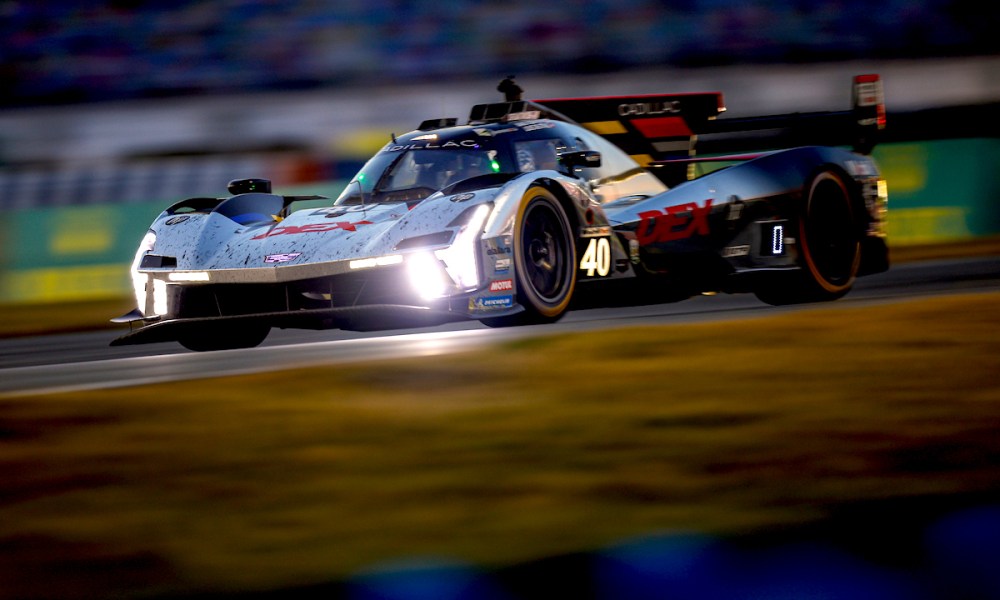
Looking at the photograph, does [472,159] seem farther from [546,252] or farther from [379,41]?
[379,41]

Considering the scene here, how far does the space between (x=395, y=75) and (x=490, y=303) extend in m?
9.85

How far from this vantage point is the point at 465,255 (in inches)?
275

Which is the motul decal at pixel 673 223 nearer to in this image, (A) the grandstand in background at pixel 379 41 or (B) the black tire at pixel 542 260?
(B) the black tire at pixel 542 260

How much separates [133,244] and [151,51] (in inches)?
172

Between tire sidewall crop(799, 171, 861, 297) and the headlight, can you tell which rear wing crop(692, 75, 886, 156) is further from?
the headlight

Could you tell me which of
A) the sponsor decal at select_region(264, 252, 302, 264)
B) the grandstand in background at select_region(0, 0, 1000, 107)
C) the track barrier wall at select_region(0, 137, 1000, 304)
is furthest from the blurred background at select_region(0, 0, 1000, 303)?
the sponsor decal at select_region(264, 252, 302, 264)

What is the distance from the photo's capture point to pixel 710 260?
8414 mm

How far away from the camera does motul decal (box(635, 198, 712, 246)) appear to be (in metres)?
8.07

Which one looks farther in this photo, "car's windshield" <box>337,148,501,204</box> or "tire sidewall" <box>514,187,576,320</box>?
"car's windshield" <box>337,148,501,204</box>

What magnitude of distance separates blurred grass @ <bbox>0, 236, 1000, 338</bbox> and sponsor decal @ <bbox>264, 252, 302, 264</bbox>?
143 inches

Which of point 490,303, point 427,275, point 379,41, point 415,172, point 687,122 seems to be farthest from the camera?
point 379,41

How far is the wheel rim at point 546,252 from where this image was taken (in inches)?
290

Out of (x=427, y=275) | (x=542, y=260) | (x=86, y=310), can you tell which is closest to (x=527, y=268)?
(x=542, y=260)

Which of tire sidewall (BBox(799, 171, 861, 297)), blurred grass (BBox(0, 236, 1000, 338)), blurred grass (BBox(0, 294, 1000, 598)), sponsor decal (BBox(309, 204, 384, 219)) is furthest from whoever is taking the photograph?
blurred grass (BBox(0, 236, 1000, 338))
